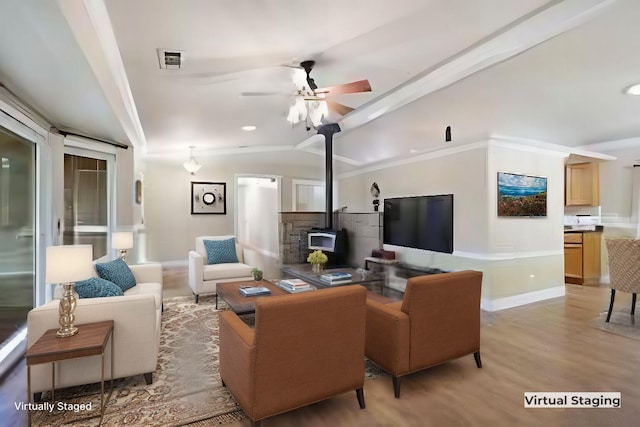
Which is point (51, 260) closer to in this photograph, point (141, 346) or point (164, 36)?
point (141, 346)

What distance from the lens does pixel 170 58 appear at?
A: 2.87 metres

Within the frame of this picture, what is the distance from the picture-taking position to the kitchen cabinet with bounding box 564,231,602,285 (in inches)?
227

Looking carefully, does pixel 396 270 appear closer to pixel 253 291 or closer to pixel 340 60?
pixel 253 291

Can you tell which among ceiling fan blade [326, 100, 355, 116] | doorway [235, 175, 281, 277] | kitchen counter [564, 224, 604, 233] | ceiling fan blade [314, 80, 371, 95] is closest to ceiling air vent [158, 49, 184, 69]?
ceiling fan blade [314, 80, 371, 95]

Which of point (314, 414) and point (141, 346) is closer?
point (314, 414)

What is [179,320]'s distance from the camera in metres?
3.76

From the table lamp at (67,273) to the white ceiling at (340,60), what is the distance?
123 cm

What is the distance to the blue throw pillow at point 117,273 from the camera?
3.21 m

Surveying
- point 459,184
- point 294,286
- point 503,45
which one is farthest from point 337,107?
point 459,184

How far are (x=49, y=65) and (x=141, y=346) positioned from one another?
1.99 metres

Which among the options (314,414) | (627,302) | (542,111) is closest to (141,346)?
(314,414)

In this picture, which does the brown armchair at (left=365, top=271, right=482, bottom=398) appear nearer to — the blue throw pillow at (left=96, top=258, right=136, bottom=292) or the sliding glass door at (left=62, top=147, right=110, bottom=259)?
the blue throw pillow at (left=96, top=258, right=136, bottom=292)

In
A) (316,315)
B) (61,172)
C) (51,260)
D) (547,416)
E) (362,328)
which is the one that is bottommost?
(547,416)

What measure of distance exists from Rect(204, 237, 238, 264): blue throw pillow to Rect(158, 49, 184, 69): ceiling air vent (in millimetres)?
2658
